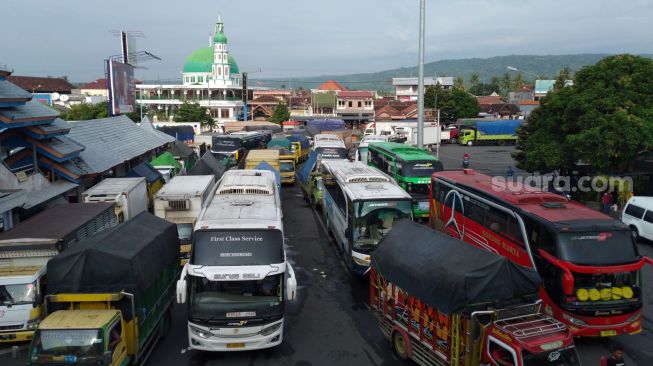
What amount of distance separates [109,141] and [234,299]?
69.9 ft

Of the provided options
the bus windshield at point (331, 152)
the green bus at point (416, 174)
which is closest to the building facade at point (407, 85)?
the bus windshield at point (331, 152)

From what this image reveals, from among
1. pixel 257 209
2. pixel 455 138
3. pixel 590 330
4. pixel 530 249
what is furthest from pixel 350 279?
pixel 455 138

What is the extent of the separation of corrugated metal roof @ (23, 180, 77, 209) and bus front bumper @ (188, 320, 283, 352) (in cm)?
1073

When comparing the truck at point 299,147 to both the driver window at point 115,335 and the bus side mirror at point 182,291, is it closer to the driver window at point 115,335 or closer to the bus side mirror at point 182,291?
the bus side mirror at point 182,291

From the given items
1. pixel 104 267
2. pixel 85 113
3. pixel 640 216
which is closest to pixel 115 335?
pixel 104 267

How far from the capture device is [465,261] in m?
9.45

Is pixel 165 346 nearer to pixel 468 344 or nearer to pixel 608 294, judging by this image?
pixel 468 344

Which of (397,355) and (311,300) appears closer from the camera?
(397,355)

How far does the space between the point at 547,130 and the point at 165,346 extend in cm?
2301

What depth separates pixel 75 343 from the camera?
8.98m

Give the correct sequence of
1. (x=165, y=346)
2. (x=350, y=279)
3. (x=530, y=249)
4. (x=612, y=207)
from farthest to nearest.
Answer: (x=612, y=207) → (x=350, y=279) → (x=530, y=249) → (x=165, y=346)

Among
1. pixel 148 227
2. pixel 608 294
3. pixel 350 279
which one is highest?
pixel 148 227

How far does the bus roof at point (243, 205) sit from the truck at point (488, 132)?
47681mm

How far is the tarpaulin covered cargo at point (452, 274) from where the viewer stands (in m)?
8.84
